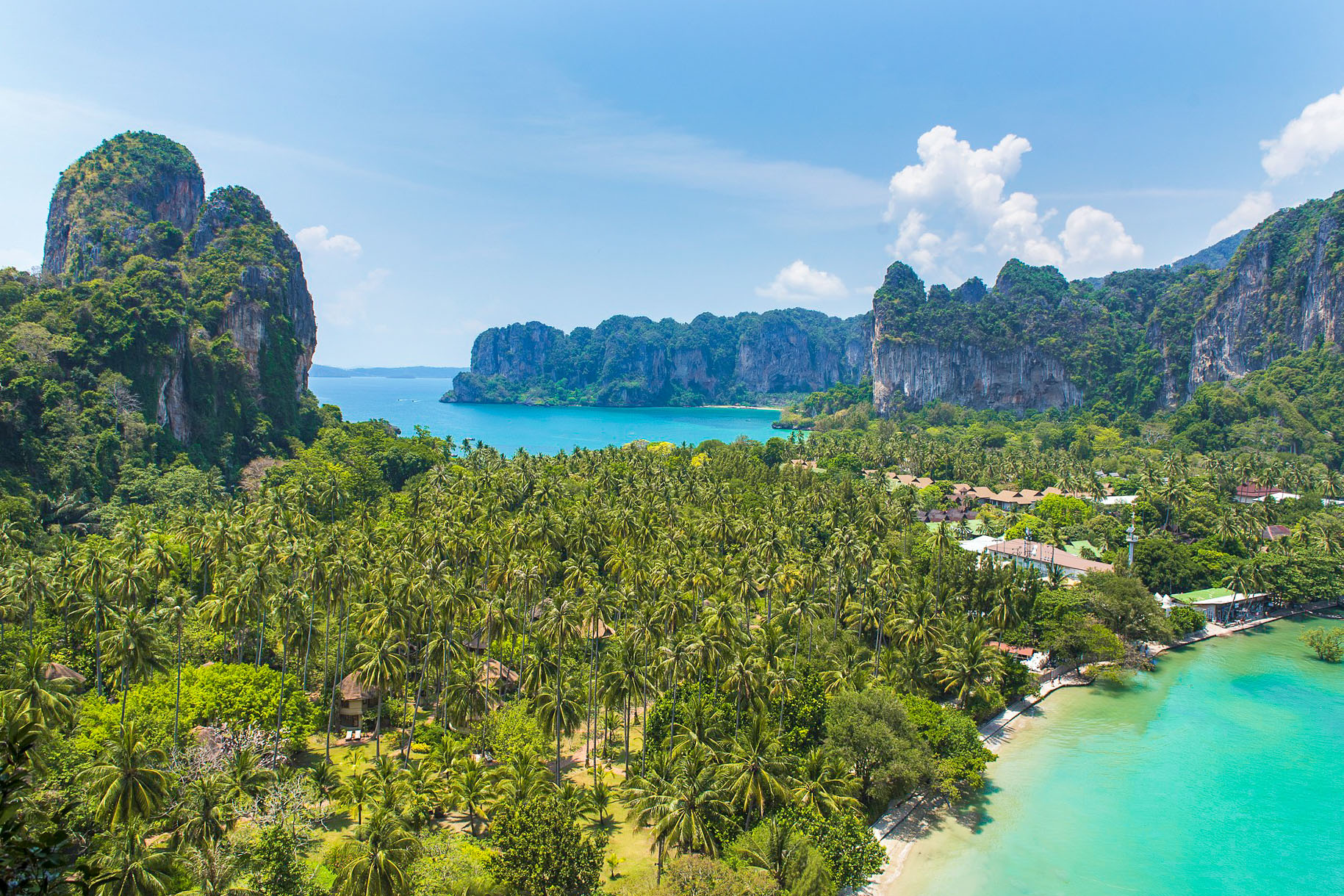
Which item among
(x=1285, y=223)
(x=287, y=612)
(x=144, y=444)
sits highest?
(x=1285, y=223)

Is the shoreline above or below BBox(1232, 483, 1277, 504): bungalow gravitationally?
below

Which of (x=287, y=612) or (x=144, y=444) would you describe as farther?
(x=144, y=444)

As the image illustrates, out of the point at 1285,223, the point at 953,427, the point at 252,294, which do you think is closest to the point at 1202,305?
the point at 1285,223

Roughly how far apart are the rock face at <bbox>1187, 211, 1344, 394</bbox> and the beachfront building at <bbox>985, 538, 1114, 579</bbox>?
123m

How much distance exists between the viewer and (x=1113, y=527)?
8269 cm

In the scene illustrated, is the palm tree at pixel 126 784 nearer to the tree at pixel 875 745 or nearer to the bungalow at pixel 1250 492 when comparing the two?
the tree at pixel 875 745

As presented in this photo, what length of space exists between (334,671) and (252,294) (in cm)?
9104

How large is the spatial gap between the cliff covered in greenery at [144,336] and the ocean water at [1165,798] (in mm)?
71482

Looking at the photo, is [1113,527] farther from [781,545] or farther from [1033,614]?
[781,545]

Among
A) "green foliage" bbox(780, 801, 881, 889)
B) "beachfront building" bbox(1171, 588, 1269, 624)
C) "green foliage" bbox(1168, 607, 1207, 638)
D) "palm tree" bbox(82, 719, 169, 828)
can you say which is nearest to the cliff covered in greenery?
"palm tree" bbox(82, 719, 169, 828)

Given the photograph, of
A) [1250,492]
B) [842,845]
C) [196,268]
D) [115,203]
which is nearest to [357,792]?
[842,845]

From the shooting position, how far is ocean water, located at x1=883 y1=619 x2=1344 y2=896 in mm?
34688

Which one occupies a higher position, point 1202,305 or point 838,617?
point 1202,305

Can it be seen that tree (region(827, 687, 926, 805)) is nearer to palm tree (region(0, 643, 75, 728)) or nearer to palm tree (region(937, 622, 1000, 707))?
palm tree (region(937, 622, 1000, 707))
